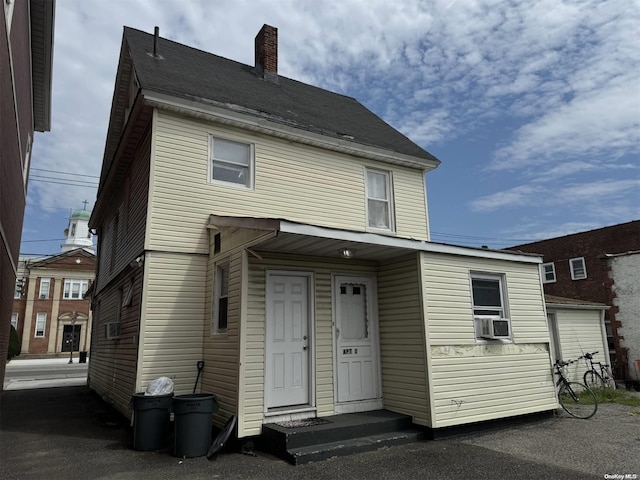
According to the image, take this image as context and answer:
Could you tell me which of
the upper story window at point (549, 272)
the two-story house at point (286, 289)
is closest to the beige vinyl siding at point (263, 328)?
the two-story house at point (286, 289)

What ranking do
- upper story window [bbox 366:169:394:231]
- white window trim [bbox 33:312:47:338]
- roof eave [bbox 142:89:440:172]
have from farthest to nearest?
white window trim [bbox 33:312:47:338] → upper story window [bbox 366:169:394:231] → roof eave [bbox 142:89:440:172]

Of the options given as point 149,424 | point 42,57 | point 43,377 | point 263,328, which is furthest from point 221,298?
point 43,377

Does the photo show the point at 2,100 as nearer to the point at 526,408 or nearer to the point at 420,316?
the point at 420,316

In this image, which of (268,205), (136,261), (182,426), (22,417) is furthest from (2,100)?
(22,417)

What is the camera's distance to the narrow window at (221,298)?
7.51 meters

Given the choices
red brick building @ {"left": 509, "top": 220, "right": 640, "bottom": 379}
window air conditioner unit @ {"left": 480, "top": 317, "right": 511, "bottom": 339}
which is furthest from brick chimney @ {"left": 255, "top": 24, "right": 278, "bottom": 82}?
red brick building @ {"left": 509, "top": 220, "right": 640, "bottom": 379}

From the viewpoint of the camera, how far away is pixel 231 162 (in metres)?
8.90

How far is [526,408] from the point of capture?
7852 millimetres

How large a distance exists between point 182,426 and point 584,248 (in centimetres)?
2083

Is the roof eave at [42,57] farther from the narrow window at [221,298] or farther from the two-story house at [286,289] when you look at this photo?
the narrow window at [221,298]

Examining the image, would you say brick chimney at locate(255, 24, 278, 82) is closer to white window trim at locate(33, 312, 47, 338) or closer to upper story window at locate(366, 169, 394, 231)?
upper story window at locate(366, 169, 394, 231)

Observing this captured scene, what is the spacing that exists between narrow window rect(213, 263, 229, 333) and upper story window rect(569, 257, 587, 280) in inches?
734

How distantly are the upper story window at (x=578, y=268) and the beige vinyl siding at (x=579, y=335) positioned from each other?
783 centimetres

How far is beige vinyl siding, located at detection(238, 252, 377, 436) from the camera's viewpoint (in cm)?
639
